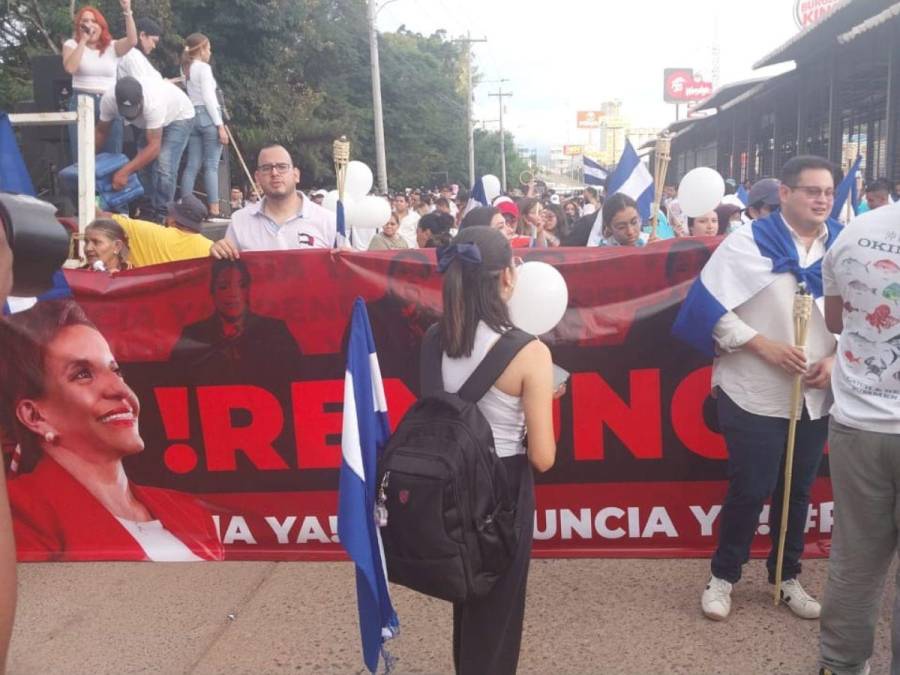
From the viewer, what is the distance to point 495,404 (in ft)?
8.74

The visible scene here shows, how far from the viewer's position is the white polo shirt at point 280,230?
189 inches

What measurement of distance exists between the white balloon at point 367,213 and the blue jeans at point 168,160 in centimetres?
323

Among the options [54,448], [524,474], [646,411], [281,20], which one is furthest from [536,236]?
[281,20]

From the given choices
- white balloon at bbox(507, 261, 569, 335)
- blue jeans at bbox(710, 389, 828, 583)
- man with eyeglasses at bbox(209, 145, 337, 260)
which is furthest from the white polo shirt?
blue jeans at bbox(710, 389, 828, 583)

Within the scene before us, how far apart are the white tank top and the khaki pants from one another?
104 centimetres

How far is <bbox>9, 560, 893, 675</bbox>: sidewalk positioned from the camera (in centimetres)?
343

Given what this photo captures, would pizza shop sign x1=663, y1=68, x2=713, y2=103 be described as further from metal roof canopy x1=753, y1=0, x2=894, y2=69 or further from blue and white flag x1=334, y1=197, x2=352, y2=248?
blue and white flag x1=334, y1=197, x2=352, y2=248

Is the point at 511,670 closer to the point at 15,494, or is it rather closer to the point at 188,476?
the point at 188,476

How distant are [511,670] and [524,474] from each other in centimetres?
60

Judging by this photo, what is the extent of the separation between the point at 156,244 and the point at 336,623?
8.19 ft

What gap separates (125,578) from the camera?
4262 millimetres

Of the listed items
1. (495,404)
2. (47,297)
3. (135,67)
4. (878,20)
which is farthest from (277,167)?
(878,20)

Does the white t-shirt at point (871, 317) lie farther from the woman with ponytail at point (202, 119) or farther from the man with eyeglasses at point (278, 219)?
the woman with ponytail at point (202, 119)

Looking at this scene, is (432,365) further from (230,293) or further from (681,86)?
(681,86)
